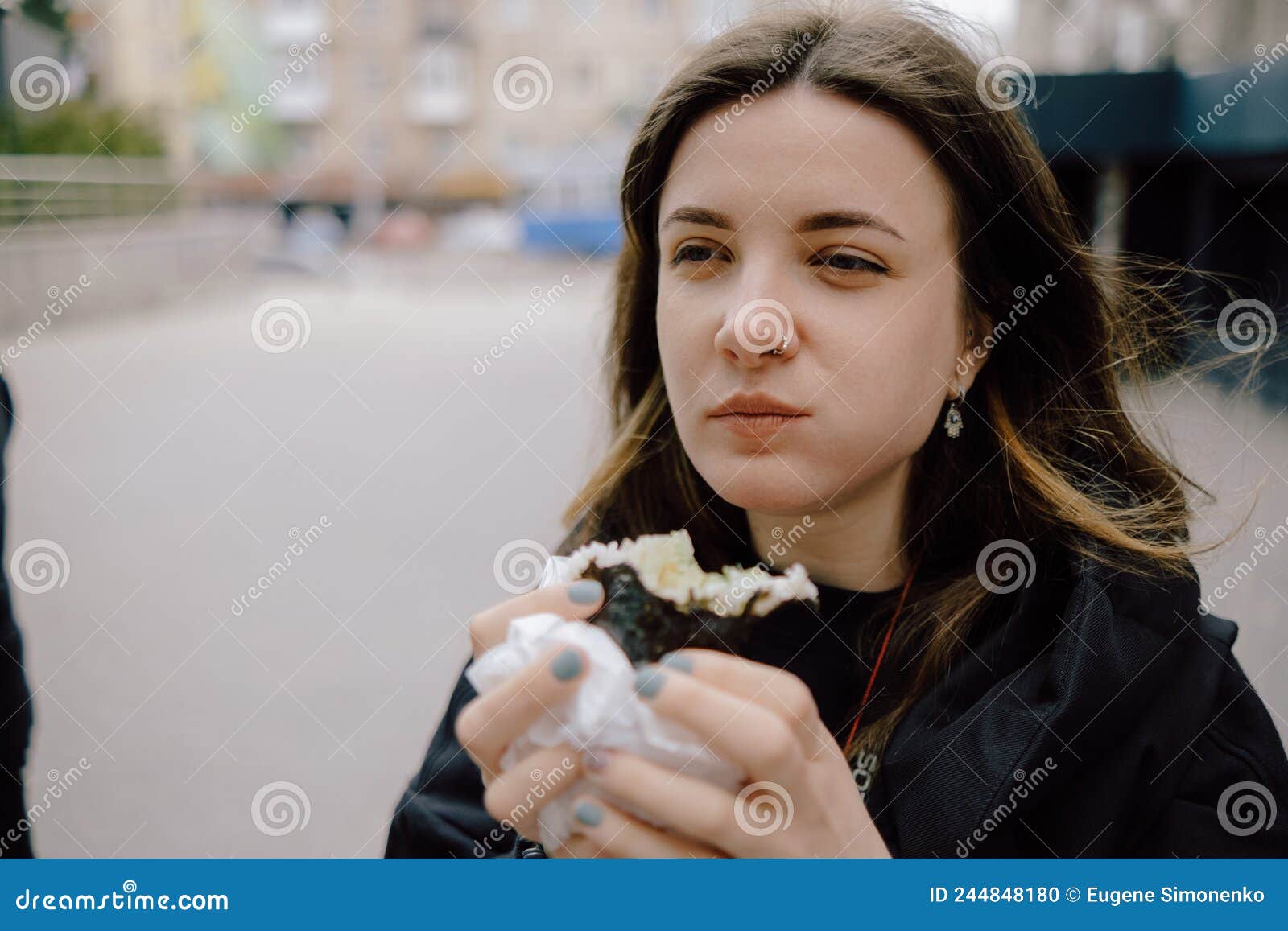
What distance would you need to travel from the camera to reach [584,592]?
1.18 metres

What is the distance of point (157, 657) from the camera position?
4.62 m

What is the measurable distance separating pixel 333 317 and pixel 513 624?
1810 centimetres

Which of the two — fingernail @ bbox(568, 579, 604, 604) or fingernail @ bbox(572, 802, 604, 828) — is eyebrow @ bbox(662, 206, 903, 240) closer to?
fingernail @ bbox(568, 579, 604, 604)

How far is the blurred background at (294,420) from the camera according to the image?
294cm

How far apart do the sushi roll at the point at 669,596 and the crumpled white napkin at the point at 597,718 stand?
0.11 m

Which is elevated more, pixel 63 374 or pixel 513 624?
pixel 63 374

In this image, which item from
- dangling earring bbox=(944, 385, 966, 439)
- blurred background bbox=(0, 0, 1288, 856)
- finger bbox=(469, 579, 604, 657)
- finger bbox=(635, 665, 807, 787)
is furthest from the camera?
blurred background bbox=(0, 0, 1288, 856)

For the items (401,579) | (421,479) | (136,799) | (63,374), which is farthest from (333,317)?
(136,799)

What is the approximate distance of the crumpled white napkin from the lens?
3.59 feet

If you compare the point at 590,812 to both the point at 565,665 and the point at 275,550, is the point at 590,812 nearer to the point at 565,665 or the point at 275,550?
the point at 565,665

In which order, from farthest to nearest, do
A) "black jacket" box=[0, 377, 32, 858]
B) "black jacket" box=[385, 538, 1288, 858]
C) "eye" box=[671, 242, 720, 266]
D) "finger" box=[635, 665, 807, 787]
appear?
"black jacket" box=[0, 377, 32, 858], "eye" box=[671, 242, 720, 266], "black jacket" box=[385, 538, 1288, 858], "finger" box=[635, 665, 807, 787]

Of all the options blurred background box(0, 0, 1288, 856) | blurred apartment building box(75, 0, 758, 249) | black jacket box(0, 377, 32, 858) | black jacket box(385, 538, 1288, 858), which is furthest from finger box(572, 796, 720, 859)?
blurred apartment building box(75, 0, 758, 249)

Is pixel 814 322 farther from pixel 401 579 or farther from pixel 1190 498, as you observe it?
pixel 401 579

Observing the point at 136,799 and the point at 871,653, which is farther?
the point at 136,799
